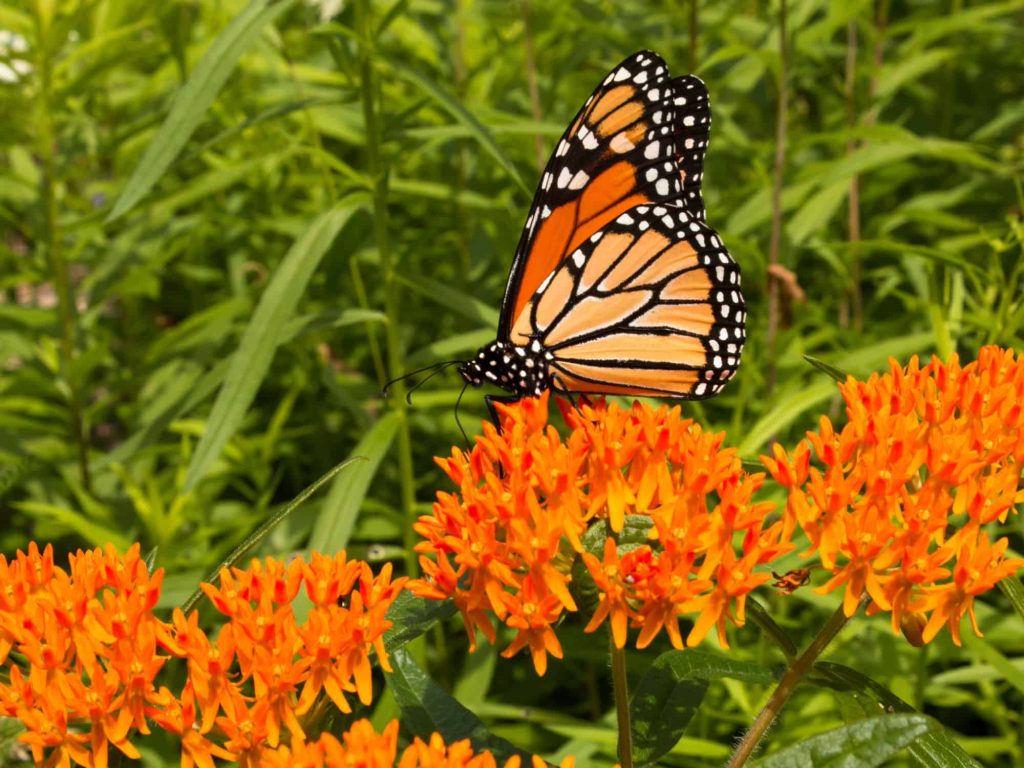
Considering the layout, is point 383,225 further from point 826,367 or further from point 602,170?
point 826,367

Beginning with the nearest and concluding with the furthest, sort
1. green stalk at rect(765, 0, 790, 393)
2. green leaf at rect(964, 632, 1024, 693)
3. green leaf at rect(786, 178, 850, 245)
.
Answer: green leaf at rect(964, 632, 1024, 693), green stalk at rect(765, 0, 790, 393), green leaf at rect(786, 178, 850, 245)

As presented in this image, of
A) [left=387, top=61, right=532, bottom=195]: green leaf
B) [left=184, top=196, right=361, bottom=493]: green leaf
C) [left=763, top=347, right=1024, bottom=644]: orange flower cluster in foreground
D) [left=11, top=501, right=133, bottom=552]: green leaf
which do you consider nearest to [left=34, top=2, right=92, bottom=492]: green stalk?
[left=11, top=501, right=133, bottom=552]: green leaf

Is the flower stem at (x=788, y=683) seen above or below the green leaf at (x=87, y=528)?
above

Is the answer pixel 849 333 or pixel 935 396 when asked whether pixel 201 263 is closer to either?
pixel 849 333

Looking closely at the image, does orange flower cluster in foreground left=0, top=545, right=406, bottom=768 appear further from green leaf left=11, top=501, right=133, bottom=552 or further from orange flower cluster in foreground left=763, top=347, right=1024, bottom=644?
green leaf left=11, top=501, right=133, bottom=552

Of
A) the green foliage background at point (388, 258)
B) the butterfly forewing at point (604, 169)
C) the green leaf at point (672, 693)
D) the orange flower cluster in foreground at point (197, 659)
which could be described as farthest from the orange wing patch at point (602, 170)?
the orange flower cluster in foreground at point (197, 659)

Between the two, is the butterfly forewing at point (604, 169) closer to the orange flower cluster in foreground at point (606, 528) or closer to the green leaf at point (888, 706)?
the orange flower cluster in foreground at point (606, 528)

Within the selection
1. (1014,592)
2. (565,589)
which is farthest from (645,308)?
(565,589)
